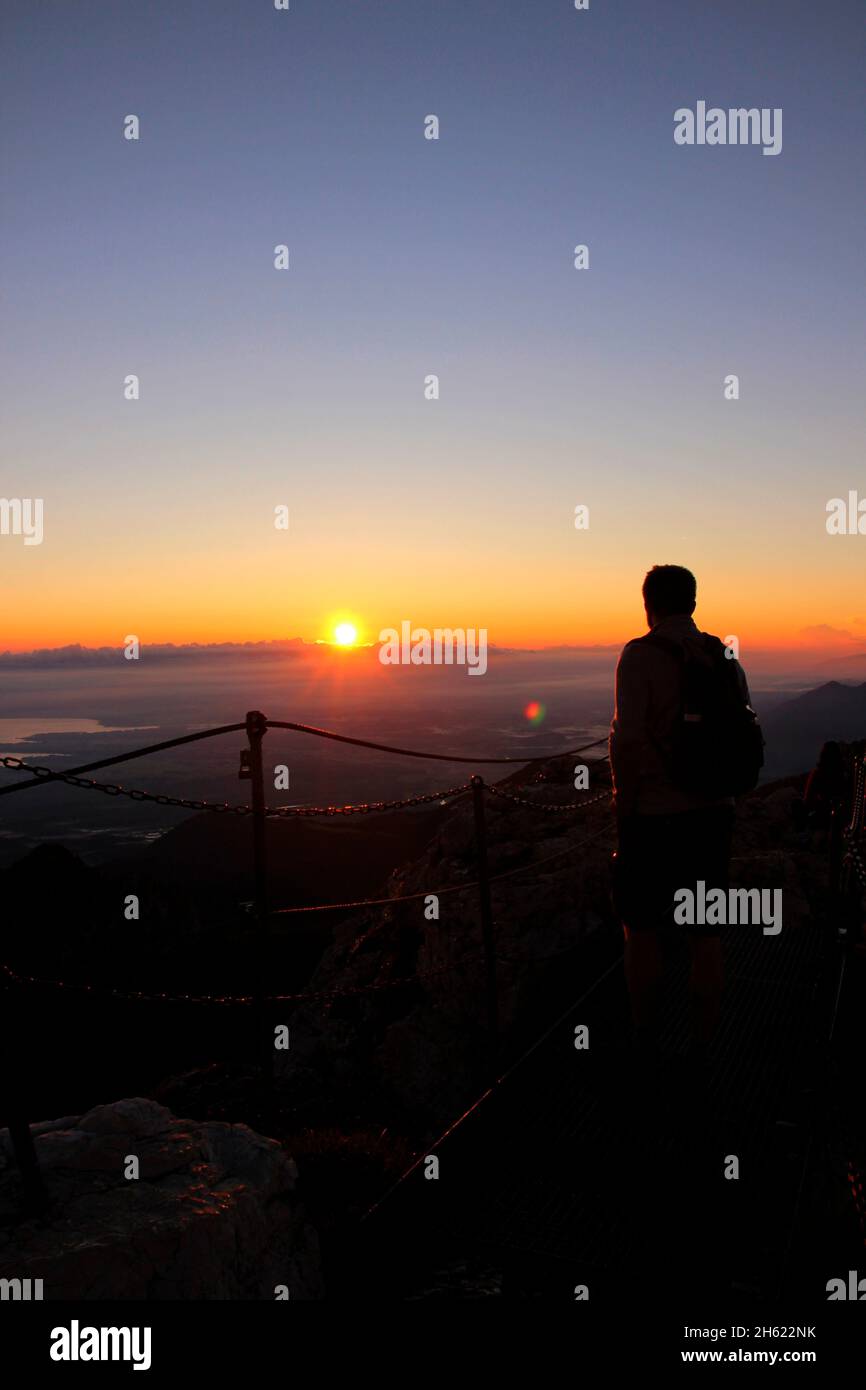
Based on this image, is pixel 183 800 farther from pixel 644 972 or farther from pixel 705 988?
pixel 705 988

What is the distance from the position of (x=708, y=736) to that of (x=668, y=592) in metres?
0.67

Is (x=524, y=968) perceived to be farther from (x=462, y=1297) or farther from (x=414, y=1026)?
(x=462, y=1297)

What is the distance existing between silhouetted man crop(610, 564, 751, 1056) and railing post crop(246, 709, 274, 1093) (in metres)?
1.49

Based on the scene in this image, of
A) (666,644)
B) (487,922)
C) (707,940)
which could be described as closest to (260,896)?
(487,922)

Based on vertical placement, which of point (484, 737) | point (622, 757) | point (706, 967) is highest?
point (622, 757)

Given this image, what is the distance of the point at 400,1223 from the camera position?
358 cm

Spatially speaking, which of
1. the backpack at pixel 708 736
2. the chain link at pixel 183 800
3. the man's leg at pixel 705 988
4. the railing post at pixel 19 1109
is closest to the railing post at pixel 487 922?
the chain link at pixel 183 800

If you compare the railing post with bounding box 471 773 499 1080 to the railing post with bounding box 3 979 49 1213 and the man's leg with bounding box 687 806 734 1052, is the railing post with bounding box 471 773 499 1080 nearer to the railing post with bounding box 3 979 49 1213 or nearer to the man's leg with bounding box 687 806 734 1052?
the man's leg with bounding box 687 806 734 1052

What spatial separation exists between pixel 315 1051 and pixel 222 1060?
3.03 ft

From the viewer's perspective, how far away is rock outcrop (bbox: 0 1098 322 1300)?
2.73 m

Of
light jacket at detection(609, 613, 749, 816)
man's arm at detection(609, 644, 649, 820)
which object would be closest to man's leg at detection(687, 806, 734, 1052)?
light jacket at detection(609, 613, 749, 816)

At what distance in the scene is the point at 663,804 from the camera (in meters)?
3.77

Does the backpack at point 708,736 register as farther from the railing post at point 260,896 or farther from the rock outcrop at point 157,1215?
the rock outcrop at point 157,1215
